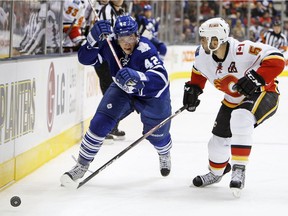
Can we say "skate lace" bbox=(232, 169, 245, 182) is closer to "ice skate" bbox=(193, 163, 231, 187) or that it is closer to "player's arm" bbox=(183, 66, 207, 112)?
"ice skate" bbox=(193, 163, 231, 187)

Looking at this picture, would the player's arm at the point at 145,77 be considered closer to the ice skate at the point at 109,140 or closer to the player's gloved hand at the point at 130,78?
the player's gloved hand at the point at 130,78

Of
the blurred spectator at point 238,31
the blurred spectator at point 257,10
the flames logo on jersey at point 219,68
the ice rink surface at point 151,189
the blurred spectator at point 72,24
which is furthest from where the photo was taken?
the blurred spectator at point 257,10

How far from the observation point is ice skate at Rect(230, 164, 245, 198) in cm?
405

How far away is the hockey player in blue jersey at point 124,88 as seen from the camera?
429 cm

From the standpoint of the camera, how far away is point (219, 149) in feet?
14.3

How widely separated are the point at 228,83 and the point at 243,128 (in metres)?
0.31

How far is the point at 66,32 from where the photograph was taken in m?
6.39

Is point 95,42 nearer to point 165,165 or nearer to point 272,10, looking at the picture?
point 165,165

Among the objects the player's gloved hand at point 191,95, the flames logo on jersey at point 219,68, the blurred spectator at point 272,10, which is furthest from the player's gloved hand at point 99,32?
the blurred spectator at point 272,10

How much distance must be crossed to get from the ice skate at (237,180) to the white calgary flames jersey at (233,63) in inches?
15.2

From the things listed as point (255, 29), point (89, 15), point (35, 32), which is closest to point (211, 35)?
point (35, 32)

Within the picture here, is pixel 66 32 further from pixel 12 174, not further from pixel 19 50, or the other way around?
pixel 12 174

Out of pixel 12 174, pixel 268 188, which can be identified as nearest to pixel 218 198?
pixel 268 188

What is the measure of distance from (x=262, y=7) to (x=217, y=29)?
1168 centimetres
